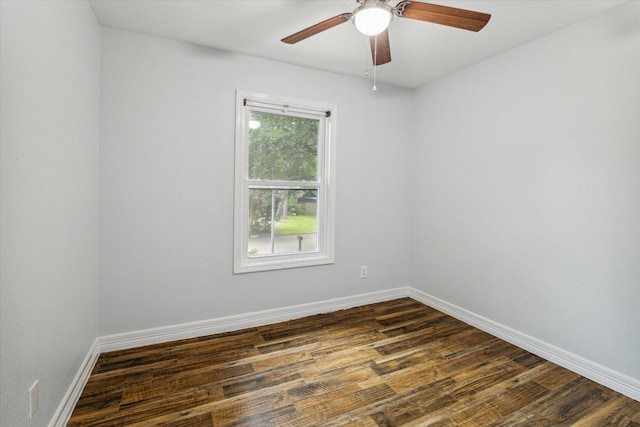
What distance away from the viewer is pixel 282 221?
2998 mm

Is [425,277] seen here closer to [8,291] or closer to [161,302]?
[161,302]

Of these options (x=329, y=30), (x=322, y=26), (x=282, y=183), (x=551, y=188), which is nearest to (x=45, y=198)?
(x=322, y=26)

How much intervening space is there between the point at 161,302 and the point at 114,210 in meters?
0.80

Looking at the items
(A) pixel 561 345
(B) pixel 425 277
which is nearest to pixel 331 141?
(B) pixel 425 277

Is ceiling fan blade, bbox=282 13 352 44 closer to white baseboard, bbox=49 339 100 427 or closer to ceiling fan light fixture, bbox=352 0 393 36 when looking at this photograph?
ceiling fan light fixture, bbox=352 0 393 36

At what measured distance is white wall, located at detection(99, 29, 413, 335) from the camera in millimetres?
2311

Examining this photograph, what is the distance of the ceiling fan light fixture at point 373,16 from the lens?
5.02 feet

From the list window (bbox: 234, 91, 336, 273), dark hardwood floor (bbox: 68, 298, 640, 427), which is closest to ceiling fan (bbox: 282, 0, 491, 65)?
window (bbox: 234, 91, 336, 273)

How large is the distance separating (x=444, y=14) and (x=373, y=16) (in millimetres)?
343

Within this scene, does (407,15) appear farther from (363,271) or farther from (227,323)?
(227,323)

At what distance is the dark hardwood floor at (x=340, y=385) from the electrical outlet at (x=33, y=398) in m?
0.41

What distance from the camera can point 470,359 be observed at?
7.54 feet

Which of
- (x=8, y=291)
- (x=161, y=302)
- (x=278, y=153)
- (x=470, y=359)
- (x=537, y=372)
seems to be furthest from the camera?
(x=278, y=153)

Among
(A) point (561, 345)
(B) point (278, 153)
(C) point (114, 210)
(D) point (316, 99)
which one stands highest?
(D) point (316, 99)
